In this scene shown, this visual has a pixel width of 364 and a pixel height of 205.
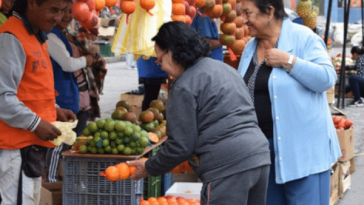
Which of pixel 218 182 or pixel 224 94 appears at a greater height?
pixel 224 94

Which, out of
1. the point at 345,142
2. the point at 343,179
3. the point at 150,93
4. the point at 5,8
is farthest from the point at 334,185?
the point at 5,8

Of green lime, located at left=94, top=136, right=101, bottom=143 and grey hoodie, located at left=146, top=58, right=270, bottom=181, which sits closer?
grey hoodie, located at left=146, top=58, right=270, bottom=181

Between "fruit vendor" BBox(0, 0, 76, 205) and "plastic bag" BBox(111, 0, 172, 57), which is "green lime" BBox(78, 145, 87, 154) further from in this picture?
"fruit vendor" BBox(0, 0, 76, 205)

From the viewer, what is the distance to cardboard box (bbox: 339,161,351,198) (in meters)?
6.33

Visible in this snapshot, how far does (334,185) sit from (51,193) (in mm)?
2860

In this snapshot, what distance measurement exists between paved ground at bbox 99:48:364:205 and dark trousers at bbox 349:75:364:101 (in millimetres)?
550

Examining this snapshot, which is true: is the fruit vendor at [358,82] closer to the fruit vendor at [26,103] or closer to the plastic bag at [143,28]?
the plastic bag at [143,28]

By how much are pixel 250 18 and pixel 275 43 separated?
0.71 feet

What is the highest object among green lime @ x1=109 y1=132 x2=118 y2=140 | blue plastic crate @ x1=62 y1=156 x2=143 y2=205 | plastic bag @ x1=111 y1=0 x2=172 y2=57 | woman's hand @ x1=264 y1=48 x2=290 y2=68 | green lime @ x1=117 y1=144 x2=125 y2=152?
woman's hand @ x1=264 y1=48 x2=290 y2=68

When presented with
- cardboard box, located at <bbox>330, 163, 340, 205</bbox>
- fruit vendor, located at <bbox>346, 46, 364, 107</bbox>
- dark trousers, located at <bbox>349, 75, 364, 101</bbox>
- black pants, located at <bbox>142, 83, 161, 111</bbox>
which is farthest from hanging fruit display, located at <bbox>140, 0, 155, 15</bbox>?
dark trousers, located at <bbox>349, 75, 364, 101</bbox>

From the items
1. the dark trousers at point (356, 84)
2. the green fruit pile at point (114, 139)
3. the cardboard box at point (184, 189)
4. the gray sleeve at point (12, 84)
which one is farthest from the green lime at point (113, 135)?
the dark trousers at point (356, 84)

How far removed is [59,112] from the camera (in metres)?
3.87

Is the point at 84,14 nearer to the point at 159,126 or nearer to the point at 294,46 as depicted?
the point at 294,46

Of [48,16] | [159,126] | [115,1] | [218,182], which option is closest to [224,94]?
[218,182]
